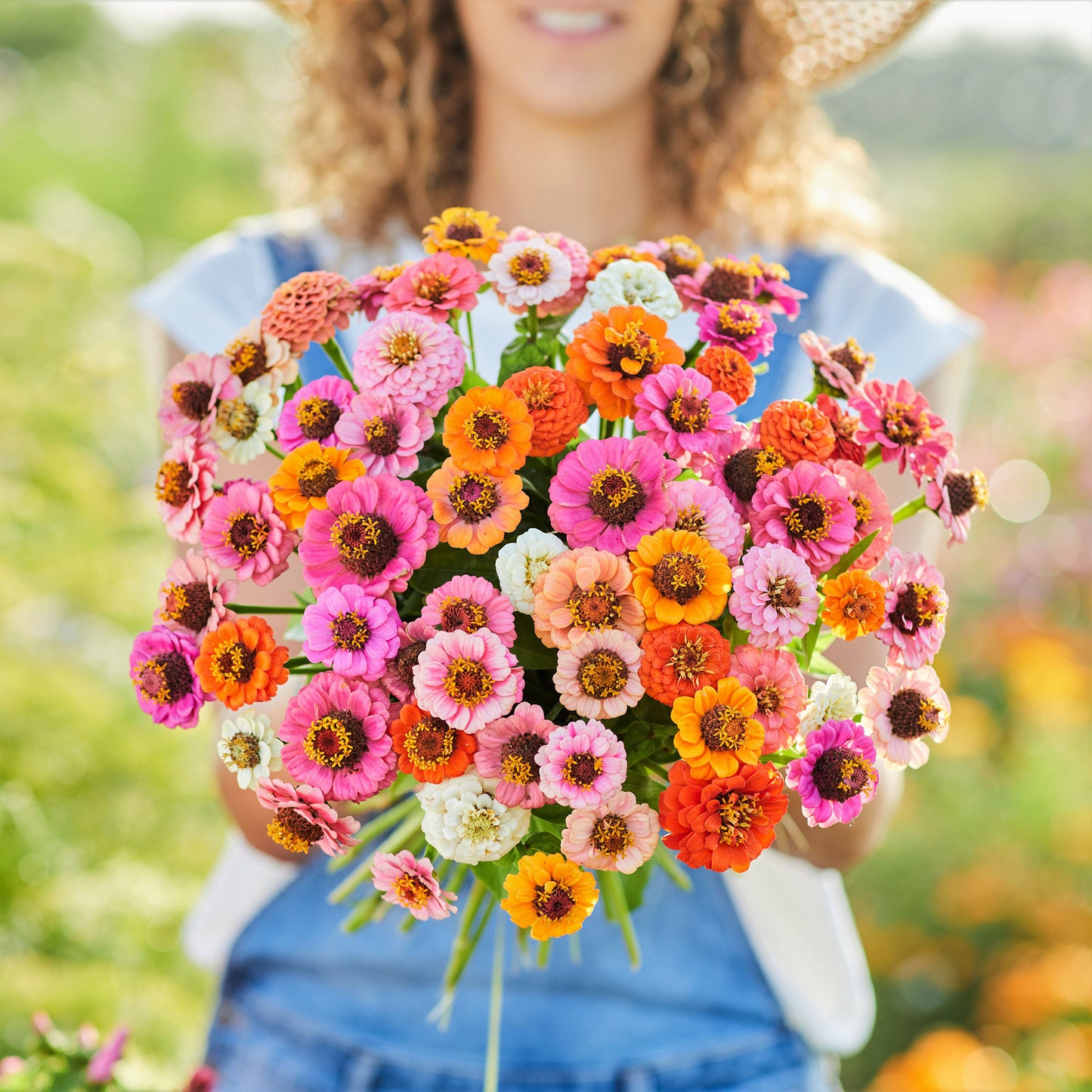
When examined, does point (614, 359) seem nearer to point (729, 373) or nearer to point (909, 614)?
point (729, 373)

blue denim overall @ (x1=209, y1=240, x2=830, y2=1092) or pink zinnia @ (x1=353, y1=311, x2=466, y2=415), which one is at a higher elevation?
pink zinnia @ (x1=353, y1=311, x2=466, y2=415)

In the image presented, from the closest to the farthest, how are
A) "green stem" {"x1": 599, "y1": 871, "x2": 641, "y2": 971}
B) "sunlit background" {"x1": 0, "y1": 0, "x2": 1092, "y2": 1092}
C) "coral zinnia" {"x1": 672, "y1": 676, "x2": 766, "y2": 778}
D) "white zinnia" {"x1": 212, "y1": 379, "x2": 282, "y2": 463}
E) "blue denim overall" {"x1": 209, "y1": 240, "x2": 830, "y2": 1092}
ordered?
"coral zinnia" {"x1": 672, "y1": 676, "x2": 766, "y2": 778} → "white zinnia" {"x1": 212, "y1": 379, "x2": 282, "y2": 463} → "green stem" {"x1": 599, "y1": 871, "x2": 641, "y2": 971} → "blue denim overall" {"x1": 209, "y1": 240, "x2": 830, "y2": 1092} → "sunlit background" {"x1": 0, "y1": 0, "x2": 1092, "y2": 1092}

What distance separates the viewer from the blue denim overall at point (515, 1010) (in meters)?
1.11

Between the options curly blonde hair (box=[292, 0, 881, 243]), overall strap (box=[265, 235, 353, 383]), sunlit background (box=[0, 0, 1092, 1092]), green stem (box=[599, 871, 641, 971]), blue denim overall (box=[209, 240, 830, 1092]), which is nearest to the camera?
green stem (box=[599, 871, 641, 971])

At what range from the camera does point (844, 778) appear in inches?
22.1

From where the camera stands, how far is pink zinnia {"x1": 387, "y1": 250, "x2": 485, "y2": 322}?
2.07 feet

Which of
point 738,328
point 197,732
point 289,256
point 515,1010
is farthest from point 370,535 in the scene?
point 197,732

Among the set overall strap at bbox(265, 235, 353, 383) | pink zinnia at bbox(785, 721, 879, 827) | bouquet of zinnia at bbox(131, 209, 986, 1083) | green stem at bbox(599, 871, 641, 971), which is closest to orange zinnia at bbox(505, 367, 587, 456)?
bouquet of zinnia at bbox(131, 209, 986, 1083)

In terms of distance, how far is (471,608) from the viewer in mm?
556

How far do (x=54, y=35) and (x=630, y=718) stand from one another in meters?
10.3

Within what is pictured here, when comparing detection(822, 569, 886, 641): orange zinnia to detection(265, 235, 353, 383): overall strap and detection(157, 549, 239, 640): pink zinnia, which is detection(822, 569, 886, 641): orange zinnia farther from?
detection(265, 235, 353, 383): overall strap

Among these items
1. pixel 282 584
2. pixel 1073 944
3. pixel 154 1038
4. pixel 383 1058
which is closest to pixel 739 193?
pixel 282 584

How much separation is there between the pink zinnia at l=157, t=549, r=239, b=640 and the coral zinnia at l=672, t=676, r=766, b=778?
27cm

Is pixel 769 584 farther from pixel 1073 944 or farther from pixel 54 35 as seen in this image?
pixel 54 35
